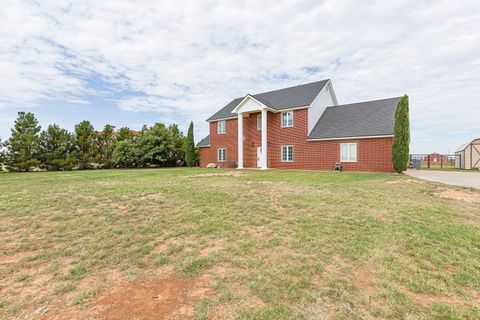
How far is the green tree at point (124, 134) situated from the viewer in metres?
26.5

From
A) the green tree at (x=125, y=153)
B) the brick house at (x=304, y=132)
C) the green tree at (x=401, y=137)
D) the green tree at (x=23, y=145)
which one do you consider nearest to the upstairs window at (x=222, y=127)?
→ the brick house at (x=304, y=132)

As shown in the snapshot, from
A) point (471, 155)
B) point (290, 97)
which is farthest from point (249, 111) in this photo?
point (471, 155)

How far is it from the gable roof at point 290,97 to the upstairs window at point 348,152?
4.48 m

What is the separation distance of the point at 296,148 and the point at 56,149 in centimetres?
2256

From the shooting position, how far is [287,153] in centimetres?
2016

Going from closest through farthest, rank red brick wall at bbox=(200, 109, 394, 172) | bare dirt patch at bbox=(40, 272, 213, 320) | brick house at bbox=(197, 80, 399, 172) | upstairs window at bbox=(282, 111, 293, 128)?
bare dirt patch at bbox=(40, 272, 213, 320) → red brick wall at bbox=(200, 109, 394, 172) → brick house at bbox=(197, 80, 399, 172) → upstairs window at bbox=(282, 111, 293, 128)

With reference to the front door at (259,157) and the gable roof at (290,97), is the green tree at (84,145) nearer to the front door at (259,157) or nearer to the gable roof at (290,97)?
the gable roof at (290,97)

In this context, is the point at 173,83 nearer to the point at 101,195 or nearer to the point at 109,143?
the point at 109,143

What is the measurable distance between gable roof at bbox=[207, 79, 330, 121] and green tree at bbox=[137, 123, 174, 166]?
233 inches

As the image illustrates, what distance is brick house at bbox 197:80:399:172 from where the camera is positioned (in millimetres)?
16641

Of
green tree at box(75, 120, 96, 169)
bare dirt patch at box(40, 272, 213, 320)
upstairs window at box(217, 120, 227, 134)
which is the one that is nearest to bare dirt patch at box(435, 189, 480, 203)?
bare dirt patch at box(40, 272, 213, 320)

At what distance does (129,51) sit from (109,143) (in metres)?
13.5

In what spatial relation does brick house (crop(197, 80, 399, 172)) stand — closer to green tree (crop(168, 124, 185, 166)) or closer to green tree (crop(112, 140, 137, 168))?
green tree (crop(168, 124, 185, 166))

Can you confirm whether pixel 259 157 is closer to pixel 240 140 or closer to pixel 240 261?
pixel 240 140
